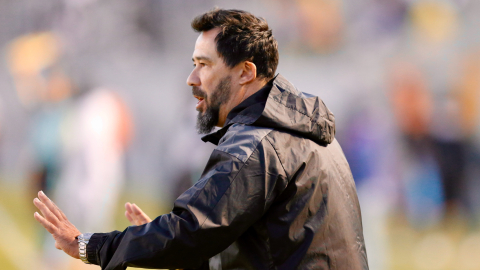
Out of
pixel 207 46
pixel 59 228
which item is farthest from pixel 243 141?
pixel 59 228

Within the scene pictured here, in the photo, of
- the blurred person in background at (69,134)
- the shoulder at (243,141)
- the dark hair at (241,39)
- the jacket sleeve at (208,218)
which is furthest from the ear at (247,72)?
the blurred person in background at (69,134)

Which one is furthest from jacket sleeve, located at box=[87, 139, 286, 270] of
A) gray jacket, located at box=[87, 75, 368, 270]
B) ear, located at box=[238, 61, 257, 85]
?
ear, located at box=[238, 61, 257, 85]

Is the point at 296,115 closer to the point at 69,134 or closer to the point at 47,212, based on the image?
the point at 47,212

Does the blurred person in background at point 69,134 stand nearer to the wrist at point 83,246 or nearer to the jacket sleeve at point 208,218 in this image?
the wrist at point 83,246

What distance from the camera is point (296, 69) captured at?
3.84 metres

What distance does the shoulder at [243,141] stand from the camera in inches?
52.3

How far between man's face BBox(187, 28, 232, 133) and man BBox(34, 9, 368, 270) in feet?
0.48

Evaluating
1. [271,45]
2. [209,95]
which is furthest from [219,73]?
[271,45]

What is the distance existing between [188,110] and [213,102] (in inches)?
83.7

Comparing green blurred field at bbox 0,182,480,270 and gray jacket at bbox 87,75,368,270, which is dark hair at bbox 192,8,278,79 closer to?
gray jacket at bbox 87,75,368,270

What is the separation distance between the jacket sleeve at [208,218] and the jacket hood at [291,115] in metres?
0.13

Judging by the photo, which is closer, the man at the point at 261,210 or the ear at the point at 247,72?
the man at the point at 261,210

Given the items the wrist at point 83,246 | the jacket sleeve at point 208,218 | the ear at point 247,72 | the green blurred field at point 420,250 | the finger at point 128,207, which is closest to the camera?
the jacket sleeve at point 208,218

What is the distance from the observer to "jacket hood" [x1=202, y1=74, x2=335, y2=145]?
4.71 ft
